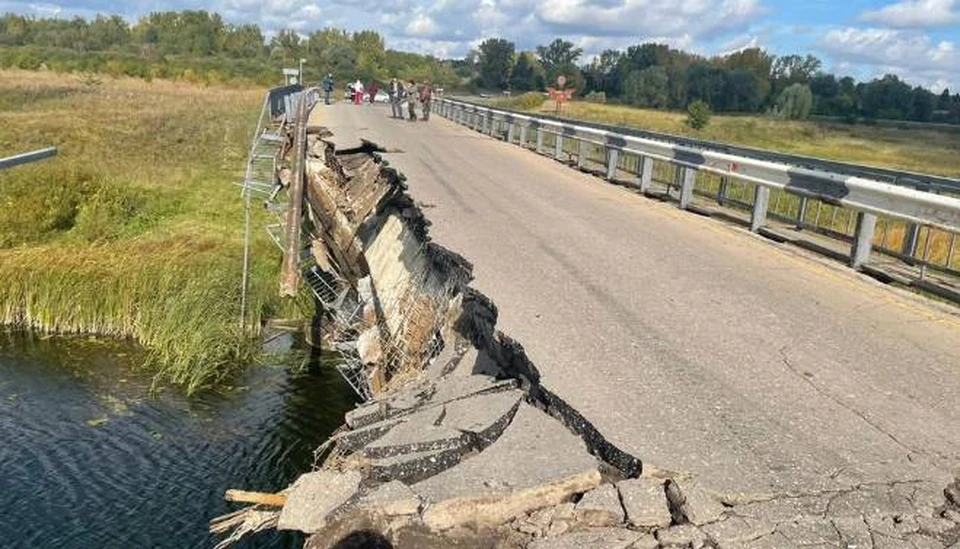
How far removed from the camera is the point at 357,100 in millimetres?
51719

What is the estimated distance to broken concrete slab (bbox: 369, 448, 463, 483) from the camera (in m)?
4.39

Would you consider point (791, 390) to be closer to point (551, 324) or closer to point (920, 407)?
point (920, 407)

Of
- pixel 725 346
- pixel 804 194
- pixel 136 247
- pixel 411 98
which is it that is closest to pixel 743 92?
pixel 411 98

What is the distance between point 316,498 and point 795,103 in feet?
285

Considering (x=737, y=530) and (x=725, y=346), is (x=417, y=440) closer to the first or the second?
(x=737, y=530)

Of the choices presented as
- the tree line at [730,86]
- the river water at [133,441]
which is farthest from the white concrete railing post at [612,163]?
the tree line at [730,86]

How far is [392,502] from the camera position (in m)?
4.02

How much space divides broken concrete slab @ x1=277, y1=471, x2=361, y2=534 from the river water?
4471 mm

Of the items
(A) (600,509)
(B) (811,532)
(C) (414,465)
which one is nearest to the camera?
(B) (811,532)

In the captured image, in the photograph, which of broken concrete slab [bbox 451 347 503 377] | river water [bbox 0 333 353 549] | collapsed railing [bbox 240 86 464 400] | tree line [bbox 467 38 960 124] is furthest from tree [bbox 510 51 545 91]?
broken concrete slab [bbox 451 347 503 377]

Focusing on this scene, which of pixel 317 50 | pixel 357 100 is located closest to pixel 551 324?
pixel 357 100

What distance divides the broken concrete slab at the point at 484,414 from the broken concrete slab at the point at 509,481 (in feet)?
0.32

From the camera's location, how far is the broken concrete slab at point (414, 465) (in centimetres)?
439

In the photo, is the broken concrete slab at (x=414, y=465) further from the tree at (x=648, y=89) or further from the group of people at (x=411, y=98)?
the tree at (x=648, y=89)
